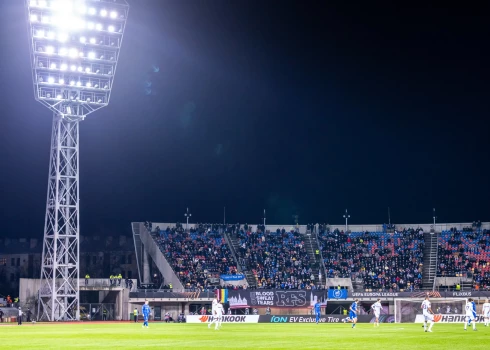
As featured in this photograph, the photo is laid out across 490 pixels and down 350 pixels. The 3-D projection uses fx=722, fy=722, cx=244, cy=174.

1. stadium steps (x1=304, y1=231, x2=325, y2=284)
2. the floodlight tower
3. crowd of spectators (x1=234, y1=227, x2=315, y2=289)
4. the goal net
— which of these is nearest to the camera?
the floodlight tower

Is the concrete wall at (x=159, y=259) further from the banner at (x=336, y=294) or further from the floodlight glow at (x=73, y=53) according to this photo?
the floodlight glow at (x=73, y=53)

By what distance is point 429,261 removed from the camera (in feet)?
297

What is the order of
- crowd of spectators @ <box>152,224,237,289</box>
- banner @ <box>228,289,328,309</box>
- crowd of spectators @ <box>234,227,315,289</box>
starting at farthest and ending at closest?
crowd of spectators @ <box>234,227,315,289</box> < crowd of spectators @ <box>152,224,237,289</box> < banner @ <box>228,289,328,309</box>

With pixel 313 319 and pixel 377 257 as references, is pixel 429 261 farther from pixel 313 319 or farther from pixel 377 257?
pixel 313 319

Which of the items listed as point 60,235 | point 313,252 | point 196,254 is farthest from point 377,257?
point 60,235

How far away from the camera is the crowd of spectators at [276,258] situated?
88.9 metres

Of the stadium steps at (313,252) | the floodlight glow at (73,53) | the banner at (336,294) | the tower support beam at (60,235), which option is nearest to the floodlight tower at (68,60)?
the floodlight glow at (73,53)

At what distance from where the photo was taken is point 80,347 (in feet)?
92.4

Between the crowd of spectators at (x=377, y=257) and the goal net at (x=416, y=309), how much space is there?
12.4 metres

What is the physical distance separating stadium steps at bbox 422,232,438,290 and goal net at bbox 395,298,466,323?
45.6 feet

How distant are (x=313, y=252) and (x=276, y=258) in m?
5.23

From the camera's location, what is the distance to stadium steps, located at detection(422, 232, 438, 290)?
87188 millimetres

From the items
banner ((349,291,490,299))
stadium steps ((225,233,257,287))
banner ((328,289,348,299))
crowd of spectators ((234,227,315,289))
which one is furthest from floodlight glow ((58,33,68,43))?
banner ((349,291,490,299))

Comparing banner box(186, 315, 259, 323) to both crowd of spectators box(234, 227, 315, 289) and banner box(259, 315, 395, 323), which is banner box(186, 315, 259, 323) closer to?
banner box(259, 315, 395, 323)
